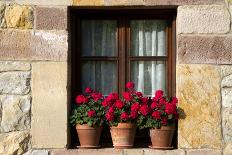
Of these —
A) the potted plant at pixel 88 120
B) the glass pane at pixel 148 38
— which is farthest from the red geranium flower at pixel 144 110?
the glass pane at pixel 148 38

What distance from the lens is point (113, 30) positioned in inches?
226

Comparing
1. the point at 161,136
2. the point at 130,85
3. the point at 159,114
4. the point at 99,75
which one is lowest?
the point at 161,136

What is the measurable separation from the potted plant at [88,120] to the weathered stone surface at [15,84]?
1.70 ft

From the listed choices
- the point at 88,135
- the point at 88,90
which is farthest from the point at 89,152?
the point at 88,90

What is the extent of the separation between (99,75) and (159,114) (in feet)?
2.87

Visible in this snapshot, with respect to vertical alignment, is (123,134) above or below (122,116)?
below

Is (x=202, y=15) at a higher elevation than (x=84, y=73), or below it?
higher

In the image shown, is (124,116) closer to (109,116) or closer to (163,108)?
(109,116)

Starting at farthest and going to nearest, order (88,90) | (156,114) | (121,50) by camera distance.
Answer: (121,50) → (88,90) → (156,114)

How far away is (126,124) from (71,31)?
1.12 meters

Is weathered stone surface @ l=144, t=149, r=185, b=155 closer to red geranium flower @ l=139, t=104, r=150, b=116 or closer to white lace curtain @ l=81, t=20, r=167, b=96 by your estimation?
red geranium flower @ l=139, t=104, r=150, b=116

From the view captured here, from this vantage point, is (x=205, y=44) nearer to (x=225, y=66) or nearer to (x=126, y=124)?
(x=225, y=66)

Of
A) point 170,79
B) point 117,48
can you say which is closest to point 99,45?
point 117,48

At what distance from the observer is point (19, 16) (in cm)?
529
